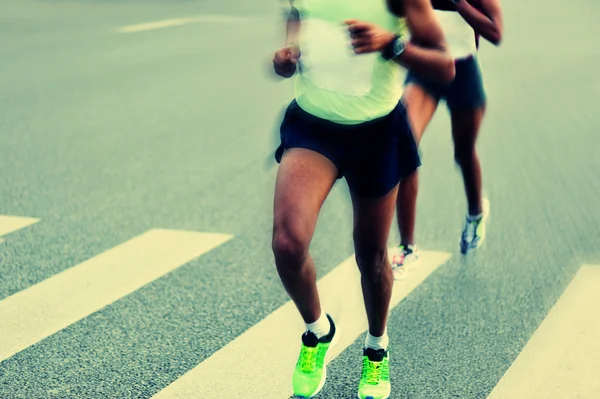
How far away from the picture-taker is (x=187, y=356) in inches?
163

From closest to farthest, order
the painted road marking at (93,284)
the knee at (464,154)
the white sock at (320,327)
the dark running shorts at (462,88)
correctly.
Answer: the white sock at (320,327) → the painted road marking at (93,284) → the dark running shorts at (462,88) → the knee at (464,154)

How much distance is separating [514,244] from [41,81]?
6.24 meters

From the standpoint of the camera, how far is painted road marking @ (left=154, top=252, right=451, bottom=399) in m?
3.85

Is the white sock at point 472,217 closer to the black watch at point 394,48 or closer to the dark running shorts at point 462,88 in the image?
the dark running shorts at point 462,88

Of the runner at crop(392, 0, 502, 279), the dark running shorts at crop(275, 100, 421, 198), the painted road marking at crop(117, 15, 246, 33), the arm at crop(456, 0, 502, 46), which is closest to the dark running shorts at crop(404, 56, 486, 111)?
the runner at crop(392, 0, 502, 279)

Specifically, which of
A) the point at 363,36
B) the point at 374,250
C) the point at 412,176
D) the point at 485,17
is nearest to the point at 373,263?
the point at 374,250

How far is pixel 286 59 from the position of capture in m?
3.46

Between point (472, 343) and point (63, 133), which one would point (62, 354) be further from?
point (63, 133)

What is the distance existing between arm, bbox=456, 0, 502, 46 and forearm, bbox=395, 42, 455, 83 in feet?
4.65

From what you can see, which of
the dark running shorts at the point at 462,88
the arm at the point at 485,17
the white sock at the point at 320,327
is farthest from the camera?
the dark running shorts at the point at 462,88

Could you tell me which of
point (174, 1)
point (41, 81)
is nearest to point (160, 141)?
point (41, 81)

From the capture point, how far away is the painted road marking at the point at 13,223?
5.85 metres

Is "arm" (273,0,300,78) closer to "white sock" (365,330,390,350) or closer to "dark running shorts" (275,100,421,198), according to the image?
"dark running shorts" (275,100,421,198)

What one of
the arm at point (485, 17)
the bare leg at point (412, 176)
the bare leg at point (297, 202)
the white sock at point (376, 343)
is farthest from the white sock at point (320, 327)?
the arm at point (485, 17)
